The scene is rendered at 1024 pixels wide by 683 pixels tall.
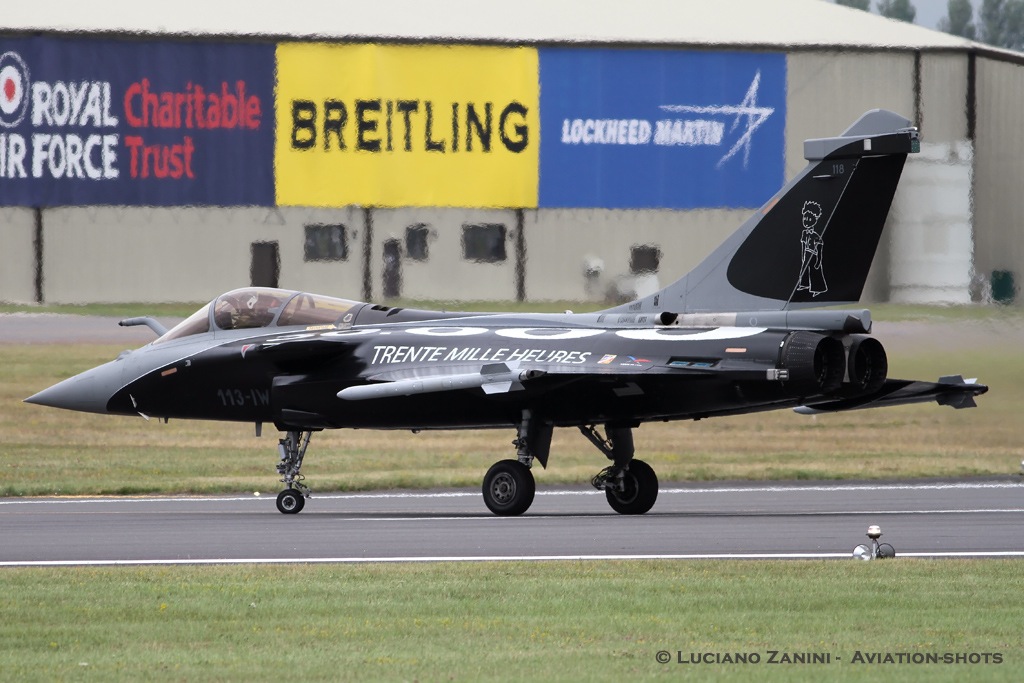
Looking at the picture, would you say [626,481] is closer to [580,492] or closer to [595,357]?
[595,357]

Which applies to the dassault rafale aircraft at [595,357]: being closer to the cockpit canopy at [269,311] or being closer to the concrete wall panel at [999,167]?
the cockpit canopy at [269,311]

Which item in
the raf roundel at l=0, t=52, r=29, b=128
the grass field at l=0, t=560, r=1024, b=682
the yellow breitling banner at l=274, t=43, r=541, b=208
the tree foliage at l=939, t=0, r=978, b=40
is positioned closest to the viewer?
the grass field at l=0, t=560, r=1024, b=682

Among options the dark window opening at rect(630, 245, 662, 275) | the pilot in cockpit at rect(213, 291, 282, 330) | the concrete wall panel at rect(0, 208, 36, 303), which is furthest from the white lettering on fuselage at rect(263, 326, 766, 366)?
the dark window opening at rect(630, 245, 662, 275)

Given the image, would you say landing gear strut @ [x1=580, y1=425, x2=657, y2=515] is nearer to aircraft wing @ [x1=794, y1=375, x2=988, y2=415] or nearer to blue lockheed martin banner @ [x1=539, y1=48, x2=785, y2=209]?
aircraft wing @ [x1=794, y1=375, x2=988, y2=415]

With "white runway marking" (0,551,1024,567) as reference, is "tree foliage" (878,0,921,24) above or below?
above

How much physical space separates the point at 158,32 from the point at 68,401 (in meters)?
24.2

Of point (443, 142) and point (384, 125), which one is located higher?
point (384, 125)

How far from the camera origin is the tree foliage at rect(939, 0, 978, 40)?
108850 millimetres

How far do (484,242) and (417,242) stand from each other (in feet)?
5.61

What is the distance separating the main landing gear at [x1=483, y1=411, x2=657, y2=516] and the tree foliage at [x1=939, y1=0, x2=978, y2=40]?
9201 centimetres

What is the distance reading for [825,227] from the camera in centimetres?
1850

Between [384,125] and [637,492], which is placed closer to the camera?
[637,492]

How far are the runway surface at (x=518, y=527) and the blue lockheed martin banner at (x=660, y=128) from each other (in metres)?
22.4

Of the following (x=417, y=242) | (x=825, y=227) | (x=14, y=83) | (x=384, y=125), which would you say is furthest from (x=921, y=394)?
(x=14, y=83)
